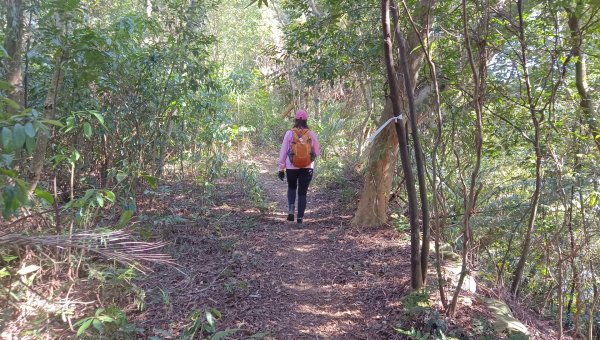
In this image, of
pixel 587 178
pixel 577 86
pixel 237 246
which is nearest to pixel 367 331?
pixel 237 246

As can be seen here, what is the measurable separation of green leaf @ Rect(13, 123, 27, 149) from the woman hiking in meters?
4.83

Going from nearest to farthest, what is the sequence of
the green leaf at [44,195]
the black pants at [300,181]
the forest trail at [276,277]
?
the green leaf at [44,195]
the forest trail at [276,277]
the black pants at [300,181]

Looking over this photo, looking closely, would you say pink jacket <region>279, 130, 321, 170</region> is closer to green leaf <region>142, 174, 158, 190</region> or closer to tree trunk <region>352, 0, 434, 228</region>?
tree trunk <region>352, 0, 434, 228</region>

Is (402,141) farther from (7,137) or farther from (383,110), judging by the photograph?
(7,137)

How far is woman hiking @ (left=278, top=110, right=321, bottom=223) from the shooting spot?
6465mm

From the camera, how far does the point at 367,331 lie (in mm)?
3758

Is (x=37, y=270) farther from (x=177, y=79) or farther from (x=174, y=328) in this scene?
(x=177, y=79)

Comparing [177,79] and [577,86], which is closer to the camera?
[177,79]

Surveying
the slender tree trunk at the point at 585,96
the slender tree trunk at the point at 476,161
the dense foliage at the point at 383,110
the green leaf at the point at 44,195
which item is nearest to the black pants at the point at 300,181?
the dense foliage at the point at 383,110

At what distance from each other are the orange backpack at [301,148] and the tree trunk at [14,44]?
3524mm

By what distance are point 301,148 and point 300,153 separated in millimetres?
79

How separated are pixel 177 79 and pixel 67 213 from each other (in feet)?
8.36

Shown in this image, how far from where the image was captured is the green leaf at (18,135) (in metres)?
1.71

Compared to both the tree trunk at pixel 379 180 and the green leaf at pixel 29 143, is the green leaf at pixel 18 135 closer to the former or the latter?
the green leaf at pixel 29 143
